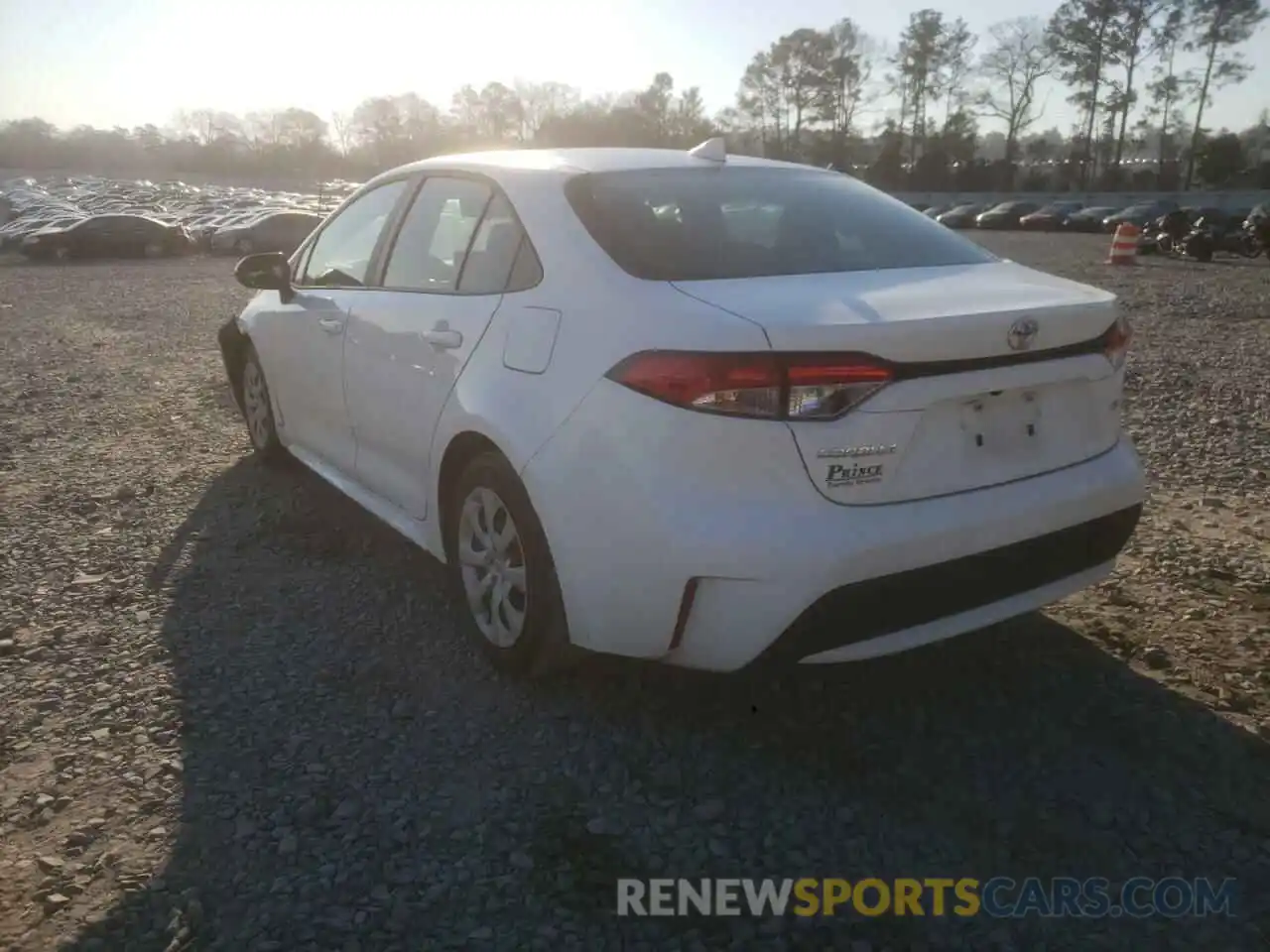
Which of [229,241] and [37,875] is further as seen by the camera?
[229,241]

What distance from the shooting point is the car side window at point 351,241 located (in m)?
4.15

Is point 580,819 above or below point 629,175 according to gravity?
below

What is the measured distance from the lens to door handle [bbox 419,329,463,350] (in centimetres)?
326

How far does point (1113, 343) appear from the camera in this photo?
2988 millimetres

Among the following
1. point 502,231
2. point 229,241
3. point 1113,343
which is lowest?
point 229,241

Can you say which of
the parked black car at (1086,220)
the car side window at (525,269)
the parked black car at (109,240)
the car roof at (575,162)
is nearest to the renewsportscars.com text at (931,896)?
the car side window at (525,269)

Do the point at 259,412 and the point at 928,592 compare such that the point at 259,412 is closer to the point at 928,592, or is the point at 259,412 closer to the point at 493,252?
the point at 493,252

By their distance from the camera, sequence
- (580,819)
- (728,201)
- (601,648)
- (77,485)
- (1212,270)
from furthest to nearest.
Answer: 1. (1212,270)
2. (77,485)
3. (728,201)
4. (601,648)
5. (580,819)

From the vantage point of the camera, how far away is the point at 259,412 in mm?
5473

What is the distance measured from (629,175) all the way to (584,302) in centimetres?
77

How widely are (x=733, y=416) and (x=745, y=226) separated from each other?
3.29 ft

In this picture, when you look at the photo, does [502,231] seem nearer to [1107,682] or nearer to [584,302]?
[584,302]

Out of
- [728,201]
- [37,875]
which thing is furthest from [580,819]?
[728,201]

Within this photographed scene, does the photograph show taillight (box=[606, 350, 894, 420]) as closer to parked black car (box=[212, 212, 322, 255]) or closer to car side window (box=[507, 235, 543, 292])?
car side window (box=[507, 235, 543, 292])
